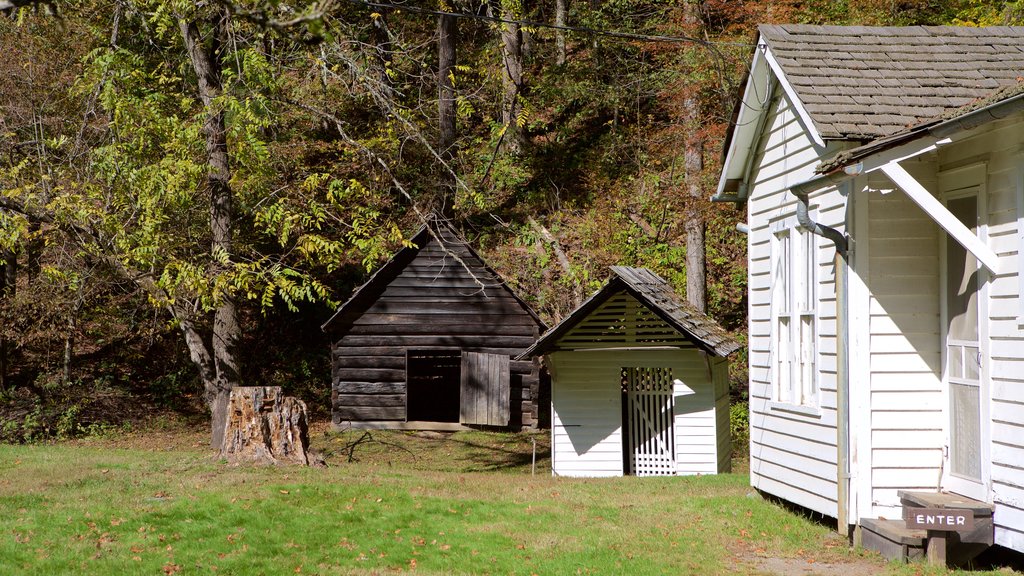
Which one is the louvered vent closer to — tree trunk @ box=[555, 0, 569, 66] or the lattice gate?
the lattice gate

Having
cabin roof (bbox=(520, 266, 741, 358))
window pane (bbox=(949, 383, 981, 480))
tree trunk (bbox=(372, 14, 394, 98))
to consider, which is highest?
tree trunk (bbox=(372, 14, 394, 98))

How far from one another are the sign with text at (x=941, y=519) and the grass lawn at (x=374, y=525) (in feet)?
1.37

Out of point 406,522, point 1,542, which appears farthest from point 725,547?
point 1,542

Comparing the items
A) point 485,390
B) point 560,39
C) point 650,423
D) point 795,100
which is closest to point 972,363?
point 795,100

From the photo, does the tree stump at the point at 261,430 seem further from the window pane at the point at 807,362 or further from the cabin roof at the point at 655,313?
the window pane at the point at 807,362

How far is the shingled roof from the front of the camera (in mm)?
8664

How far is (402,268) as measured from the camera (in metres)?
22.3

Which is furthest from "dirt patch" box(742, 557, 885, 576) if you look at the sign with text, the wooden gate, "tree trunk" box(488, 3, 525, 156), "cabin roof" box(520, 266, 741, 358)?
"tree trunk" box(488, 3, 525, 156)

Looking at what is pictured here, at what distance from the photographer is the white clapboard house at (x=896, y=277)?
7199 mm

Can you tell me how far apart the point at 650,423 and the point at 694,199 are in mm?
6992

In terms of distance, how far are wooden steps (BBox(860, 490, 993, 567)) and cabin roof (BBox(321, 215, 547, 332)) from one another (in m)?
14.1

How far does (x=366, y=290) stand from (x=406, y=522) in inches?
503

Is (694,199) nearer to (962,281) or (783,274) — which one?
(783,274)

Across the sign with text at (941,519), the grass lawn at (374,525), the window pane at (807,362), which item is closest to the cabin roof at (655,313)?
the grass lawn at (374,525)
